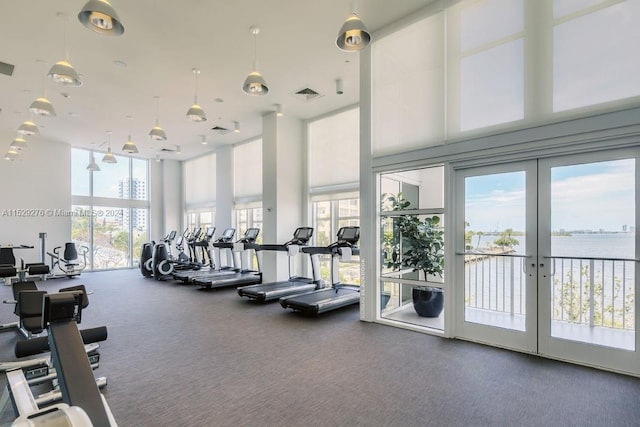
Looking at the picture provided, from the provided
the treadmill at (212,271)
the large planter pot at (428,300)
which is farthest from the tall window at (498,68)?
the treadmill at (212,271)

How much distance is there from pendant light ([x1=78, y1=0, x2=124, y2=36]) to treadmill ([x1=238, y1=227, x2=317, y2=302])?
15.8 ft

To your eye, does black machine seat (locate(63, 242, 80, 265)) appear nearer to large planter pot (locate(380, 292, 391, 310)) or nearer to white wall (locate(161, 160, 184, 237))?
white wall (locate(161, 160, 184, 237))

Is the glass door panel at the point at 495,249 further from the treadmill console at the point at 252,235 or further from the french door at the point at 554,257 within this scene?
the treadmill console at the point at 252,235

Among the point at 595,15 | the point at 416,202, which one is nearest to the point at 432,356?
the point at 416,202

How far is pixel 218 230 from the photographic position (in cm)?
1163

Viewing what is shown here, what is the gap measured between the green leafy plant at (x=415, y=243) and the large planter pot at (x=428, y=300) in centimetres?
37

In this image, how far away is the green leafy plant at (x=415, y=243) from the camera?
4.84m

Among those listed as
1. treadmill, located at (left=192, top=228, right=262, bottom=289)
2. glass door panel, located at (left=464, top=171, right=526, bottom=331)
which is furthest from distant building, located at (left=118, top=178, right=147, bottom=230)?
glass door panel, located at (left=464, top=171, right=526, bottom=331)

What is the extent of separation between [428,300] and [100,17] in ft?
17.9

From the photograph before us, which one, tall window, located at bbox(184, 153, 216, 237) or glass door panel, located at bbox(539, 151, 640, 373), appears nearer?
glass door panel, located at bbox(539, 151, 640, 373)

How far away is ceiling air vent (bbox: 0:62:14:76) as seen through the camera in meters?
5.77

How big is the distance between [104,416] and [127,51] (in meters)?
5.71

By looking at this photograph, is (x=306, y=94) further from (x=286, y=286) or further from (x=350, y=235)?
(x=286, y=286)

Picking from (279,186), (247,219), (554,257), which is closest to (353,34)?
(554,257)
